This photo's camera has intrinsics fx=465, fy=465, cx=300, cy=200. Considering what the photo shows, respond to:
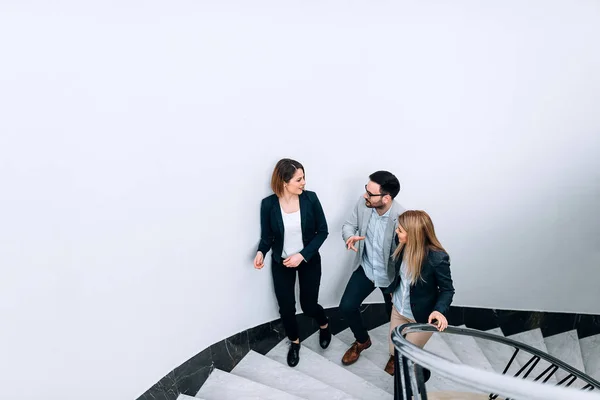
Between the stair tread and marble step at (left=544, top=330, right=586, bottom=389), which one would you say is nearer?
the stair tread

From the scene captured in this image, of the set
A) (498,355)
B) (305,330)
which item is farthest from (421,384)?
(498,355)

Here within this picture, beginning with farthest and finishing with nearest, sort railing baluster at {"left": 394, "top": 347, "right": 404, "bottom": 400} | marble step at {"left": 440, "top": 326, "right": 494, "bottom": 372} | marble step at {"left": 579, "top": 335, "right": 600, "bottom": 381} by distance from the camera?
marble step at {"left": 579, "top": 335, "right": 600, "bottom": 381}
marble step at {"left": 440, "top": 326, "right": 494, "bottom": 372}
railing baluster at {"left": 394, "top": 347, "right": 404, "bottom": 400}

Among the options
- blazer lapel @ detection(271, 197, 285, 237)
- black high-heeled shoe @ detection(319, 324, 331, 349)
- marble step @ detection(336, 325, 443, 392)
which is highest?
blazer lapel @ detection(271, 197, 285, 237)

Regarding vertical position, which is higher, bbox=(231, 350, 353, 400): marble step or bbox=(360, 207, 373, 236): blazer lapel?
bbox=(360, 207, 373, 236): blazer lapel

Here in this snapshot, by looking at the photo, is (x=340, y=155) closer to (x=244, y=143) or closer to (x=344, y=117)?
(x=344, y=117)

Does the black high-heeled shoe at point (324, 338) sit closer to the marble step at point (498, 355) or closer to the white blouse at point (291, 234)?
the white blouse at point (291, 234)

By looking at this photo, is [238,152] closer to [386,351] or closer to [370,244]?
[370,244]

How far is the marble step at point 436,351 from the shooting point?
373 centimetres

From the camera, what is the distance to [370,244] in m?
3.64

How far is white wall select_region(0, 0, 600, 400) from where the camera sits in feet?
7.48

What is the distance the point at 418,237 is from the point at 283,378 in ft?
5.33

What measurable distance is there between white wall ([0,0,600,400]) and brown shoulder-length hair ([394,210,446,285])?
0.99m

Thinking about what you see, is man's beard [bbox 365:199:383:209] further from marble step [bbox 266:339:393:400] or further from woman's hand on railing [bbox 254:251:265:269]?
marble step [bbox 266:339:393:400]

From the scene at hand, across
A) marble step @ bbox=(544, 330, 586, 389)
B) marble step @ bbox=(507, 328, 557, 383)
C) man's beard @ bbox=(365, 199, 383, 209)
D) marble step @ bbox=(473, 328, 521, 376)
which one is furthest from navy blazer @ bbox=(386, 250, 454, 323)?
marble step @ bbox=(544, 330, 586, 389)
